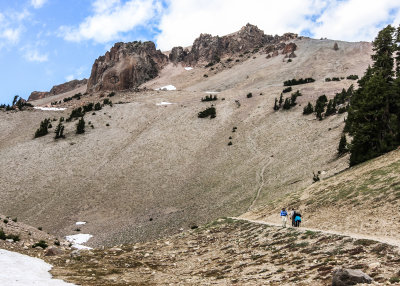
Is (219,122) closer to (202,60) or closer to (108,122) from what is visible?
(108,122)

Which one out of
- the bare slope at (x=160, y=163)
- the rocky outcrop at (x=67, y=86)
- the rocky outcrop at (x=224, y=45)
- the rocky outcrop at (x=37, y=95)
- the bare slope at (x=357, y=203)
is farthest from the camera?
the rocky outcrop at (x=37, y=95)

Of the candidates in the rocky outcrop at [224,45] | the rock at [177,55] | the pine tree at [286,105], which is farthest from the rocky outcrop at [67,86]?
the pine tree at [286,105]

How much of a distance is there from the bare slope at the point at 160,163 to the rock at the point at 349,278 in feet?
94.8

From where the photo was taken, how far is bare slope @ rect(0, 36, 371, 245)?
4275 centimetres

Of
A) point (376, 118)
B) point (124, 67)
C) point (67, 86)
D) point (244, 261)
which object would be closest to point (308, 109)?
point (376, 118)

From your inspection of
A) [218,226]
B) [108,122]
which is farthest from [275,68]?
[218,226]

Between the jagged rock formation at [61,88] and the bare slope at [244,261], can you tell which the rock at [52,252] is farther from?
the jagged rock formation at [61,88]

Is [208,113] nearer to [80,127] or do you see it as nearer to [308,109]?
[308,109]

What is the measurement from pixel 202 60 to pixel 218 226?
144 m

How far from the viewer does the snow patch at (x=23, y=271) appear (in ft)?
38.4

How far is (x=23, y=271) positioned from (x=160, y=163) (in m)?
46.4

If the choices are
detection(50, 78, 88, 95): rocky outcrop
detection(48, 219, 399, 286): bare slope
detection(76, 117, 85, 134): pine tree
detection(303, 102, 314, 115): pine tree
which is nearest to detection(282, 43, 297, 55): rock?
detection(303, 102, 314, 115): pine tree

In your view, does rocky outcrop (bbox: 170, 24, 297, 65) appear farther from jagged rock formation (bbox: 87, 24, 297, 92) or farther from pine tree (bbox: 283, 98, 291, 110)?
pine tree (bbox: 283, 98, 291, 110)

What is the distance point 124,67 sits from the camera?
462 ft
